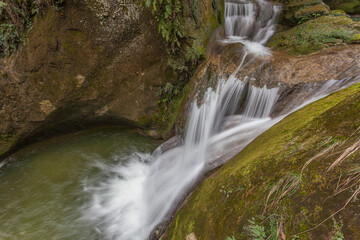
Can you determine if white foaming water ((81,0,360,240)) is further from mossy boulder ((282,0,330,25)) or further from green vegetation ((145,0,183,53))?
mossy boulder ((282,0,330,25))

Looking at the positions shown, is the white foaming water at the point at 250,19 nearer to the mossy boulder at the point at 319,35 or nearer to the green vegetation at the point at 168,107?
the mossy boulder at the point at 319,35

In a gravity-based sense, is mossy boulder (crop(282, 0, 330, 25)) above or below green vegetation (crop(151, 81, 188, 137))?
above

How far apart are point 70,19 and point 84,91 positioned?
69.8 inches

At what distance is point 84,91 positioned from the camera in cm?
503

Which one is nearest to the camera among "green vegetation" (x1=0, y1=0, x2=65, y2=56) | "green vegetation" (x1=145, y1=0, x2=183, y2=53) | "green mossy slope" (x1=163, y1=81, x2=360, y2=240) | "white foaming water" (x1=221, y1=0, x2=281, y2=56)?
"green mossy slope" (x1=163, y1=81, x2=360, y2=240)

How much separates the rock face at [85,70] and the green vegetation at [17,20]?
6.7 inches

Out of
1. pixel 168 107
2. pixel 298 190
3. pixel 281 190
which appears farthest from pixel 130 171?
pixel 298 190

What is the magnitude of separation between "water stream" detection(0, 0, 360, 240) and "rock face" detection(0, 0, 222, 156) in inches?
35.0

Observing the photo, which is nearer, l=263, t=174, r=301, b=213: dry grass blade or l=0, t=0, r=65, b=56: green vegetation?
l=263, t=174, r=301, b=213: dry grass blade

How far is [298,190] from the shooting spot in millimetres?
1442

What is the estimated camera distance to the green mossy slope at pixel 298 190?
1242mm

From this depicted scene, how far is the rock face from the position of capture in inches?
176

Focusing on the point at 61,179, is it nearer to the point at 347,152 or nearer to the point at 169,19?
the point at 169,19

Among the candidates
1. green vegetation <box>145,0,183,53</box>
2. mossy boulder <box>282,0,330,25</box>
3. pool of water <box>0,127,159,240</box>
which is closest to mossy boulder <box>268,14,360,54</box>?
mossy boulder <box>282,0,330,25</box>
